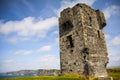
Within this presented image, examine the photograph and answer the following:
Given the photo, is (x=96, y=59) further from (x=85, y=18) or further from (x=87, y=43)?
(x=85, y=18)

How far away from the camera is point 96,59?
14094 millimetres

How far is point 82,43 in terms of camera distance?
13469mm

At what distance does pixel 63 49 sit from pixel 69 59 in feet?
4.65

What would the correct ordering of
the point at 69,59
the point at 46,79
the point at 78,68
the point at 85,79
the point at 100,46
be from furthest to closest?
the point at 100,46, the point at 69,59, the point at 78,68, the point at 85,79, the point at 46,79

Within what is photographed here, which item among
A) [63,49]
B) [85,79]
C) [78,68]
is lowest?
[85,79]

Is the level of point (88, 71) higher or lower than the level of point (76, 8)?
lower

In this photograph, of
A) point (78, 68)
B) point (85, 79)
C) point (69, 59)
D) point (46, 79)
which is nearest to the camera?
point (46, 79)

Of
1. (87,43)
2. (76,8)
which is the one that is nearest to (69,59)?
(87,43)

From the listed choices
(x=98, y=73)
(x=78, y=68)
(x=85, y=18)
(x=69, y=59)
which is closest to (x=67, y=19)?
(x=85, y=18)

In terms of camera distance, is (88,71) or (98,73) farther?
(98,73)

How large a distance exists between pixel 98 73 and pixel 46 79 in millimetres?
5222

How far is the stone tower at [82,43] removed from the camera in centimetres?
1331

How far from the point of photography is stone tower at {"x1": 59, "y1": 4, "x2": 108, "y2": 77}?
13.3 meters

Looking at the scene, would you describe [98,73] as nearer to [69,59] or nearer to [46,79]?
[69,59]
